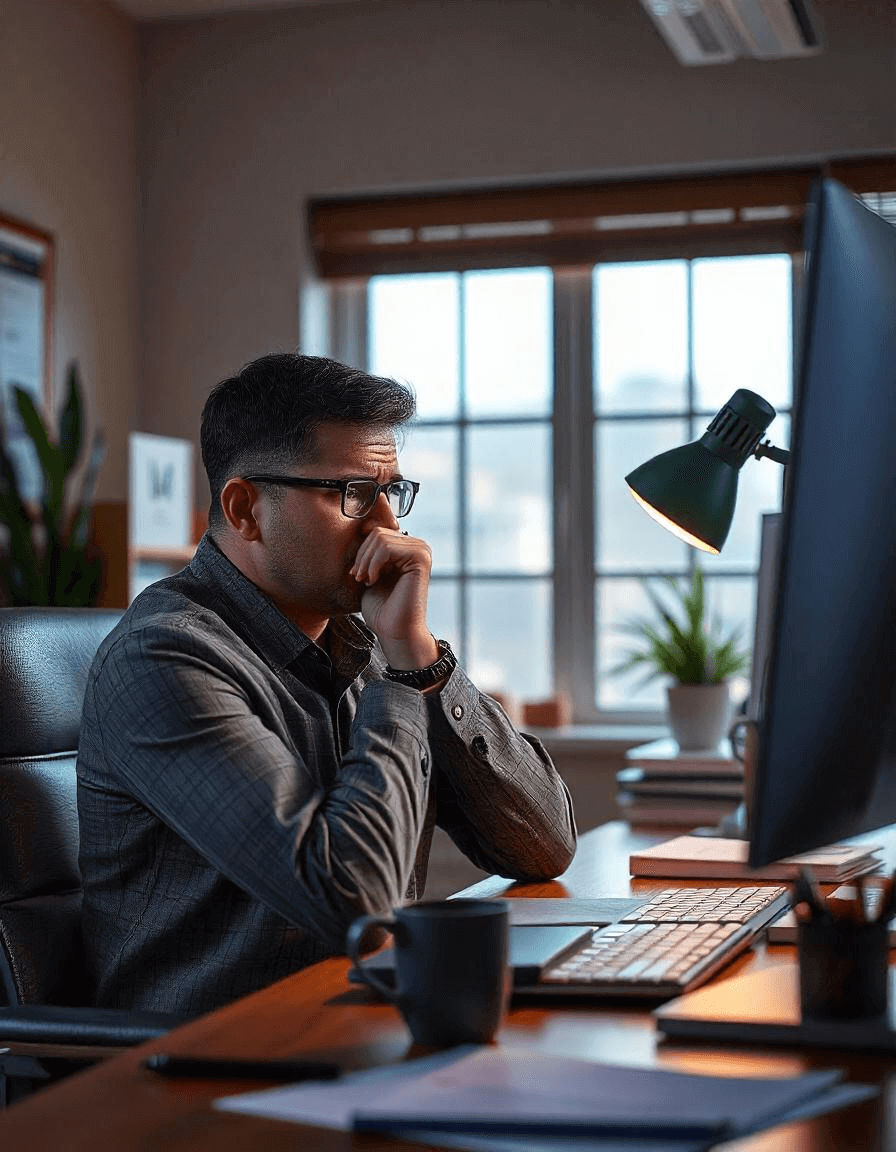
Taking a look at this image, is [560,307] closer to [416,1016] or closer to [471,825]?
[471,825]

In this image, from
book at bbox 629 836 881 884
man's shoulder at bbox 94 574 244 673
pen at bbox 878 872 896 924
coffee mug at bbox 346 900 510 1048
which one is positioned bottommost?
book at bbox 629 836 881 884

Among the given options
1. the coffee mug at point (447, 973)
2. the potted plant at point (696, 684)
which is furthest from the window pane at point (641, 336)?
the coffee mug at point (447, 973)

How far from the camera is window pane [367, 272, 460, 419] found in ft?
13.3

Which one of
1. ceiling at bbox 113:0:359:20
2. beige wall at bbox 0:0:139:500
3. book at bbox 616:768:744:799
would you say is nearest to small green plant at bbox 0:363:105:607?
beige wall at bbox 0:0:139:500

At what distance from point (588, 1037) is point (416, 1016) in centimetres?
11

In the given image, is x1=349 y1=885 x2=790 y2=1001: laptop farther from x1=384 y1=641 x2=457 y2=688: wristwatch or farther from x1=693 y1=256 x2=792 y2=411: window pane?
x1=693 y1=256 x2=792 y2=411: window pane

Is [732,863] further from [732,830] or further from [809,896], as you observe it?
[809,896]

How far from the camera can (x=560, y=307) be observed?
3971mm

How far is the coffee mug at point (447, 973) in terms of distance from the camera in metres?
0.84

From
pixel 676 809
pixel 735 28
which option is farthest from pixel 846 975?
pixel 735 28

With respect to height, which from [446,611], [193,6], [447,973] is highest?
[193,6]

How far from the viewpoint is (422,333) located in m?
4.07

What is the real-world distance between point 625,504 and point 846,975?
10.3 ft

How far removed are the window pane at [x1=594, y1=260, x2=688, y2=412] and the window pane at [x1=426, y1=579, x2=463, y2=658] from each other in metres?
0.64
